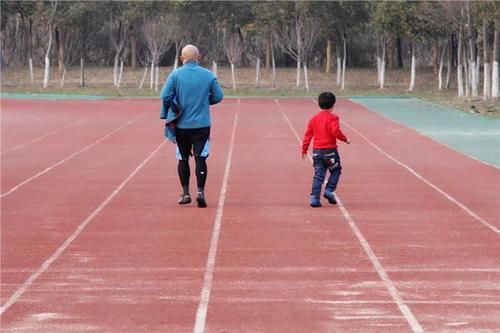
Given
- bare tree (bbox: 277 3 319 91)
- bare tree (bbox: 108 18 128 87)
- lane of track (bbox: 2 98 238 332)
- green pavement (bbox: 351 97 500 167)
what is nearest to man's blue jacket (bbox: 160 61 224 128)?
lane of track (bbox: 2 98 238 332)

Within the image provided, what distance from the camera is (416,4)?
56.9 metres

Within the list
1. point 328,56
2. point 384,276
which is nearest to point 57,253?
point 384,276

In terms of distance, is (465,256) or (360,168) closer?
(465,256)

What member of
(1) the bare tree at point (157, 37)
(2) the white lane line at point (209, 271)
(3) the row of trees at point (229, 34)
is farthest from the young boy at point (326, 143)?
(1) the bare tree at point (157, 37)

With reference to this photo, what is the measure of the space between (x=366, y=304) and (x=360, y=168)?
34.4 ft

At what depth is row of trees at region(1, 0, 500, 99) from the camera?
60844 millimetres

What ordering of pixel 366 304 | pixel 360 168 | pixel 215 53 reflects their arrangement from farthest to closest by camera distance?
pixel 215 53
pixel 360 168
pixel 366 304

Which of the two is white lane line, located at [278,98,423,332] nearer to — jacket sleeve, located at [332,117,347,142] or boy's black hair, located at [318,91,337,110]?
jacket sleeve, located at [332,117,347,142]

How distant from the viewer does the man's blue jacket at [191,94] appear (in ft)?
41.6

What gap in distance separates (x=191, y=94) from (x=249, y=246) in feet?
9.83

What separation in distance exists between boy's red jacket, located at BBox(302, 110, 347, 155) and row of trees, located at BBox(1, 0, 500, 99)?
140ft

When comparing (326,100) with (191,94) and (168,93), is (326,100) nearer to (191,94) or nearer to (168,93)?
(191,94)

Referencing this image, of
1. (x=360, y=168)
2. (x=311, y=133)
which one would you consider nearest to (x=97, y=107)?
(x=360, y=168)

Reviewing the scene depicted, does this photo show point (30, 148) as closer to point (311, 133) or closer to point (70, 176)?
point (70, 176)
